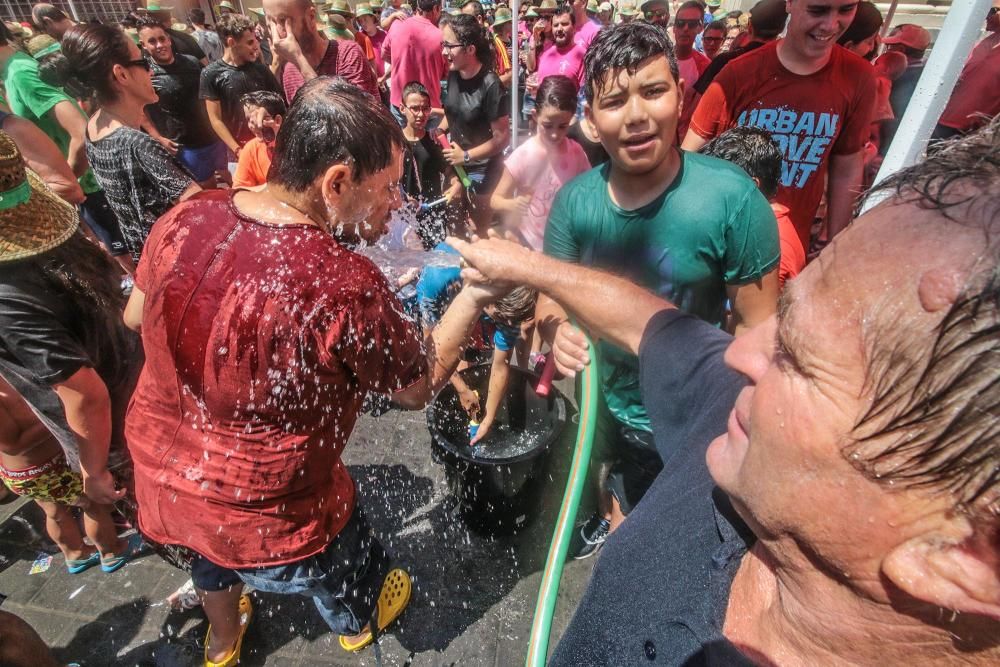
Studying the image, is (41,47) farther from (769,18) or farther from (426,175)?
(769,18)

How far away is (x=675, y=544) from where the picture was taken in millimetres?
1148

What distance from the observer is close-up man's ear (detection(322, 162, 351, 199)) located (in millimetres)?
1579

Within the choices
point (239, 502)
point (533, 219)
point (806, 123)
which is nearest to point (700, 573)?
point (239, 502)

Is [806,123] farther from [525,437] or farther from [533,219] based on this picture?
[525,437]

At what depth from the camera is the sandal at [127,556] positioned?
2.88 m

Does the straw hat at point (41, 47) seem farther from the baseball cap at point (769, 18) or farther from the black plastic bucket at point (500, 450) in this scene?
the baseball cap at point (769, 18)

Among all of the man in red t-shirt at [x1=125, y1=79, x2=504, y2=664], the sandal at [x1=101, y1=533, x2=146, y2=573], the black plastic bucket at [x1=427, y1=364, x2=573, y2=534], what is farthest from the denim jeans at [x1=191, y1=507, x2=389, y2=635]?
the sandal at [x1=101, y1=533, x2=146, y2=573]

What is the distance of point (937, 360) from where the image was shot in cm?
59

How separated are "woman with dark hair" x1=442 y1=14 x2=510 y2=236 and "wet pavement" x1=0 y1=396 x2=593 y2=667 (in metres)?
3.46

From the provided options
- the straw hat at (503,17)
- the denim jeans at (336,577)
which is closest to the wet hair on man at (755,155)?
the denim jeans at (336,577)

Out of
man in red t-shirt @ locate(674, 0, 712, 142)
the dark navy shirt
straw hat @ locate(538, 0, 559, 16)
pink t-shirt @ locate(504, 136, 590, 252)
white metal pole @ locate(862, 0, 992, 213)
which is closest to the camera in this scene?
the dark navy shirt

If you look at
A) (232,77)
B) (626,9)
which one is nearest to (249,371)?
(232,77)

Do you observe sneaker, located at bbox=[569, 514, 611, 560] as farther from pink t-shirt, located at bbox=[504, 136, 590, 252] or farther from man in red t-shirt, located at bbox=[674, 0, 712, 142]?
man in red t-shirt, located at bbox=[674, 0, 712, 142]

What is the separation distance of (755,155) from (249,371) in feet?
8.12
